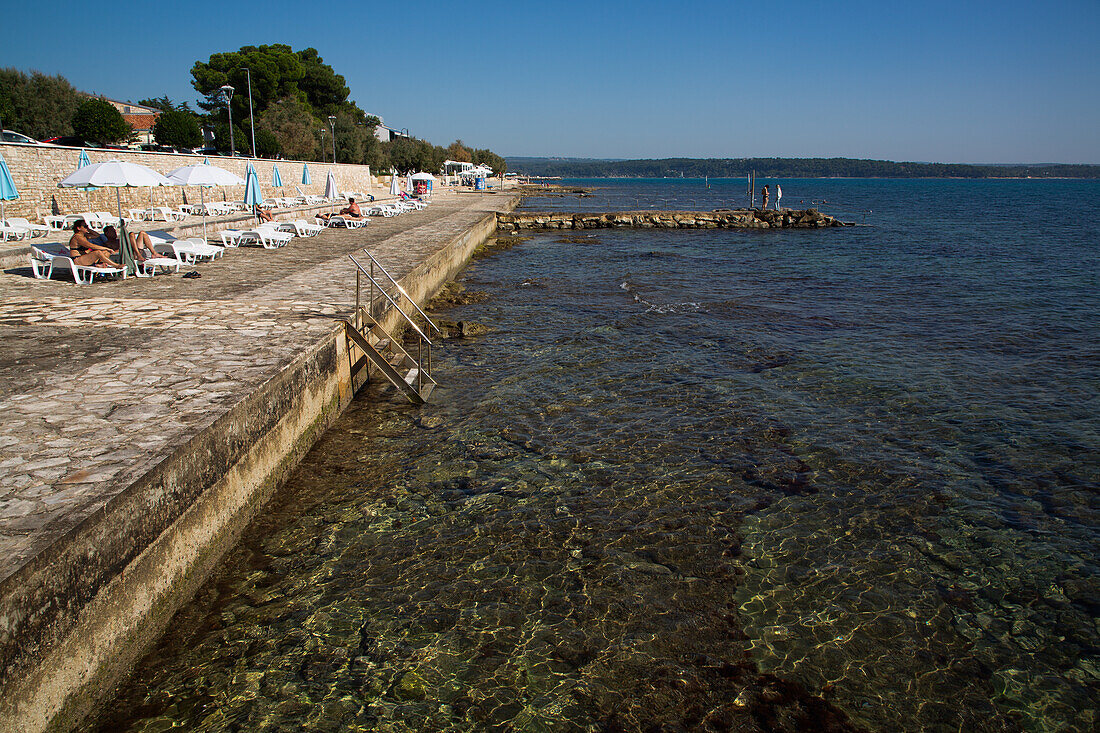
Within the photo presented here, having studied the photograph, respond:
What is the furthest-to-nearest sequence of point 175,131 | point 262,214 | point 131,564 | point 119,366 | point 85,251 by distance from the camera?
1. point 175,131
2. point 262,214
3. point 85,251
4. point 119,366
5. point 131,564

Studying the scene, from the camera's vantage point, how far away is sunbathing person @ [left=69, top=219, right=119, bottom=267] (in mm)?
10469

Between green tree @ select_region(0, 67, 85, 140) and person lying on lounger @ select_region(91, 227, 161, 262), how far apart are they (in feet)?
111

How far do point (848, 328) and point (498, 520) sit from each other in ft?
33.6

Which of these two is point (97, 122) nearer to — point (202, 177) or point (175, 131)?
point (175, 131)

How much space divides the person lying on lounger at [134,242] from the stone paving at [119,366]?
20.8 inches

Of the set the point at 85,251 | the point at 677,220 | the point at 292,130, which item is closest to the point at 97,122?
the point at 292,130

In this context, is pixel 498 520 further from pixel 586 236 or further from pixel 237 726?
pixel 586 236

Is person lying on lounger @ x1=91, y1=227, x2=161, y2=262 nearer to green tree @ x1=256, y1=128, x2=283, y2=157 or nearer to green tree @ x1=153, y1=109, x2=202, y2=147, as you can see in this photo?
green tree @ x1=153, y1=109, x2=202, y2=147

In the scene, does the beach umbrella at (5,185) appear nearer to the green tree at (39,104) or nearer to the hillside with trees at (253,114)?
the hillside with trees at (253,114)

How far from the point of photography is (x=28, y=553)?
301 centimetres

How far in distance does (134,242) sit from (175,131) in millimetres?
34087

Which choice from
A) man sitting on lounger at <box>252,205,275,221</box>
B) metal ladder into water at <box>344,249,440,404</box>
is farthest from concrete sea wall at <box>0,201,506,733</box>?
man sitting on lounger at <box>252,205,275,221</box>

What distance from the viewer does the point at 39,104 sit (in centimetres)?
3741

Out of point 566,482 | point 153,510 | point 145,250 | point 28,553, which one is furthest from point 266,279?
point 28,553
